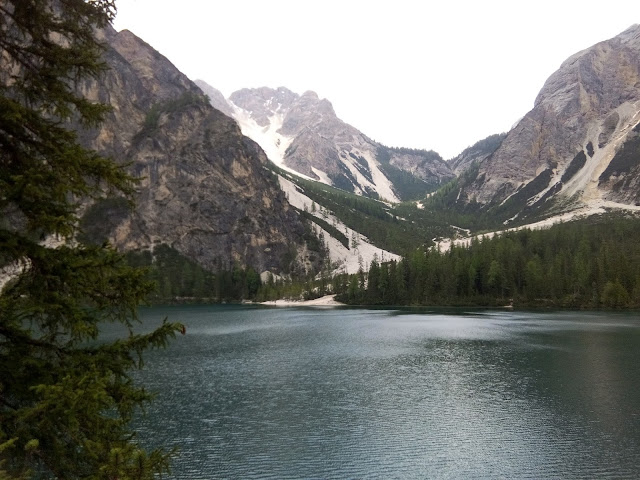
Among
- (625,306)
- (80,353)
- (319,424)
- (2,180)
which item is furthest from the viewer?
(625,306)

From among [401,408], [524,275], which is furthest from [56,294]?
[524,275]

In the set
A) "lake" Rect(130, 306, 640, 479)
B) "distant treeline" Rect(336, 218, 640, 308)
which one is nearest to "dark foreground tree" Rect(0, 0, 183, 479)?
"lake" Rect(130, 306, 640, 479)

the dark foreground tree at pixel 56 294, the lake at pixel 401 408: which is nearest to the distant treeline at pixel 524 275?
the lake at pixel 401 408

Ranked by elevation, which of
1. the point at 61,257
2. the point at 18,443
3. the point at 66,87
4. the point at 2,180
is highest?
the point at 66,87

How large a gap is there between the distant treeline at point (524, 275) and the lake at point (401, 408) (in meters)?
72.3

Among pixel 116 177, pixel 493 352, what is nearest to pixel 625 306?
pixel 493 352

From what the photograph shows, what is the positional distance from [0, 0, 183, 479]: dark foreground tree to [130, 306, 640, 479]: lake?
21.8 meters

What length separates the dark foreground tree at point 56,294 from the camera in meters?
7.81

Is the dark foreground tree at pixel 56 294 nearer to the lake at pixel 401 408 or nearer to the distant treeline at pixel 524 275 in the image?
the lake at pixel 401 408

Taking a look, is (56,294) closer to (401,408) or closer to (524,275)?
(401,408)

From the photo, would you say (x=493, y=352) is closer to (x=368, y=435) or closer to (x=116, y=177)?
(x=368, y=435)

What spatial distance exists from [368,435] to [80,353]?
30.0m

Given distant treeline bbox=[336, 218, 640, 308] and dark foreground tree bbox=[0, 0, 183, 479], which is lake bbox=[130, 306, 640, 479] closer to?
dark foreground tree bbox=[0, 0, 183, 479]

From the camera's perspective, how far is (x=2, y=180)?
7.99 meters
